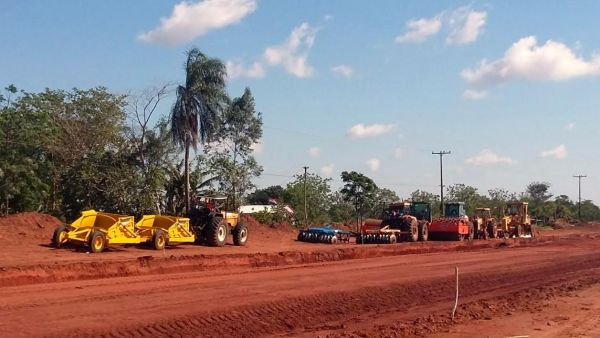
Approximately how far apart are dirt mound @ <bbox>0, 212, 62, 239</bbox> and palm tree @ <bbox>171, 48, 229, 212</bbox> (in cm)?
815

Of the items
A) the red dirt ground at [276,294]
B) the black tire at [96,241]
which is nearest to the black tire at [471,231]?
the red dirt ground at [276,294]

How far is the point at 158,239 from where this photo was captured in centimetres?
2575

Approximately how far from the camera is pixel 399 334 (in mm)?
11484

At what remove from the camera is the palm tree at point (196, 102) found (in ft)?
115

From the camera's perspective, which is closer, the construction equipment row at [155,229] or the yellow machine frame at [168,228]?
the construction equipment row at [155,229]

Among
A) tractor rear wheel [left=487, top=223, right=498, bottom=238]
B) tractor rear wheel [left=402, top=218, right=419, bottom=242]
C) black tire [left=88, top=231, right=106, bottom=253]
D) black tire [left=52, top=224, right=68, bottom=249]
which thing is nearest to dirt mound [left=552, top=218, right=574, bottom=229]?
tractor rear wheel [left=487, top=223, right=498, bottom=238]

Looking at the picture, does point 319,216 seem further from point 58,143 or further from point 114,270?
point 114,270

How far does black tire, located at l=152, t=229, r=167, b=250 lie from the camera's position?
25.7 meters

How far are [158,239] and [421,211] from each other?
65.2 feet

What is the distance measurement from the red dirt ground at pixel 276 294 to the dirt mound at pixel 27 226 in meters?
0.07

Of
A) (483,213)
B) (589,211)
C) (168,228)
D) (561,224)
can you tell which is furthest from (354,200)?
(589,211)

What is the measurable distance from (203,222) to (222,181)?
12.8 metres

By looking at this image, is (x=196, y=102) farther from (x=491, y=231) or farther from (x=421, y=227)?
(x=491, y=231)

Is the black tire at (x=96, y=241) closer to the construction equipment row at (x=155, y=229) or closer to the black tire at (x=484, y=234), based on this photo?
the construction equipment row at (x=155, y=229)
